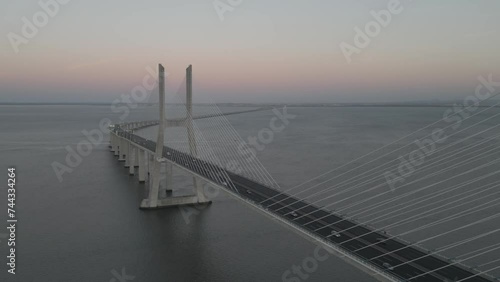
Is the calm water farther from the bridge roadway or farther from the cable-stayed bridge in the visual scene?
the bridge roadway

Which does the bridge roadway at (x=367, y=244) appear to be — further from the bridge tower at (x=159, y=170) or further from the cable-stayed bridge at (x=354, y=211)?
the bridge tower at (x=159, y=170)

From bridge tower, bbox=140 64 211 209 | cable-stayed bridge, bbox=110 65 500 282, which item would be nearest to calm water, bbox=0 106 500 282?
bridge tower, bbox=140 64 211 209

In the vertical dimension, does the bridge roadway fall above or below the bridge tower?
below

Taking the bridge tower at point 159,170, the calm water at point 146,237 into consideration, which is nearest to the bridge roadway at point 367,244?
the calm water at point 146,237

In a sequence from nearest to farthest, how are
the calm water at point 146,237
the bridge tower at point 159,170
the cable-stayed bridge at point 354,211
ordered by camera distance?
the cable-stayed bridge at point 354,211 → the calm water at point 146,237 → the bridge tower at point 159,170

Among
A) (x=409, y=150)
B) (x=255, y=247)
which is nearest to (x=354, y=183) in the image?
(x=255, y=247)

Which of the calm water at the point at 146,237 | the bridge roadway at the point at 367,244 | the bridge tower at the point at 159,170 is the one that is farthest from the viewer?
the bridge tower at the point at 159,170

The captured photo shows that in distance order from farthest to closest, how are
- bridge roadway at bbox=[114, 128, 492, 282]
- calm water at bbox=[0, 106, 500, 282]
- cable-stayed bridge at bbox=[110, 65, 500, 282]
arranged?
1. calm water at bbox=[0, 106, 500, 282]
2. cable-stayed bridge at bbox=[110, 65, 500, 282]
3. bridge roadway at bbox=[114, 128, 492, 282]

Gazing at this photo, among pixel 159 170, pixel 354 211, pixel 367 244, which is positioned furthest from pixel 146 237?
pixel 367 244

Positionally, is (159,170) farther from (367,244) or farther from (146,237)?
(367,244)

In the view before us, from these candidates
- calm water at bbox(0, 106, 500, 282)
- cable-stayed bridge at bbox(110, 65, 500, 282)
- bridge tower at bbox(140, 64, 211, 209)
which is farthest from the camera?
bridge tower at bbox(140, 64, 211, 209)

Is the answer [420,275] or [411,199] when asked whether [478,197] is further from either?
[420,275]
